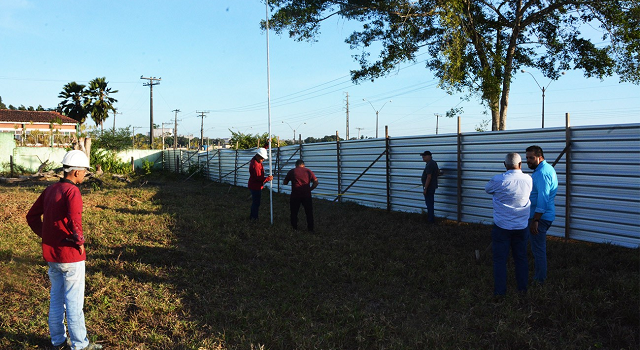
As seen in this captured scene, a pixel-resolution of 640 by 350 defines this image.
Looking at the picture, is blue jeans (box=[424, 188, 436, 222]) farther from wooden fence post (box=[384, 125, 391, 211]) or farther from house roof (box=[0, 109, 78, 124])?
house roof (box=[0, 109, 78, 124])

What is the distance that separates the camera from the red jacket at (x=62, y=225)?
3.73 meters

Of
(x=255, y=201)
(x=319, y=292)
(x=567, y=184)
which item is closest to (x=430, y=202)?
(x=567, y=184)

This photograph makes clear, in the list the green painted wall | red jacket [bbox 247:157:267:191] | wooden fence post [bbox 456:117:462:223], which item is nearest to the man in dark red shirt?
red jacket [bbox 247:157:267:191]

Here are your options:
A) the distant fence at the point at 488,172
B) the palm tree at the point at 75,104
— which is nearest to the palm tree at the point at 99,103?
the palm tree at the point at 75,104

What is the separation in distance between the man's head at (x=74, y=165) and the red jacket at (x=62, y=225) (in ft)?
0.30

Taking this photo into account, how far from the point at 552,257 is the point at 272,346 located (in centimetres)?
476

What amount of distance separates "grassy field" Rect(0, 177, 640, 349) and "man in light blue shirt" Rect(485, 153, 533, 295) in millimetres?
269

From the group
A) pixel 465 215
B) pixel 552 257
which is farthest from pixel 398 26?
pixel 552 257

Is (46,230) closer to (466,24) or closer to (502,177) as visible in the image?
(502,177)

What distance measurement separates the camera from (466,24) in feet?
52.3

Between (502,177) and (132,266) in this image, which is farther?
(132,266)

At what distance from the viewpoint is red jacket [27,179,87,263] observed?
3.73m

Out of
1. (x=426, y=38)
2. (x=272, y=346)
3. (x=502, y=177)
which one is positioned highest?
(x=426, y=38)

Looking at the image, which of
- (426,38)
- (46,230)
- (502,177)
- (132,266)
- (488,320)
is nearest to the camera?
(46,230)
